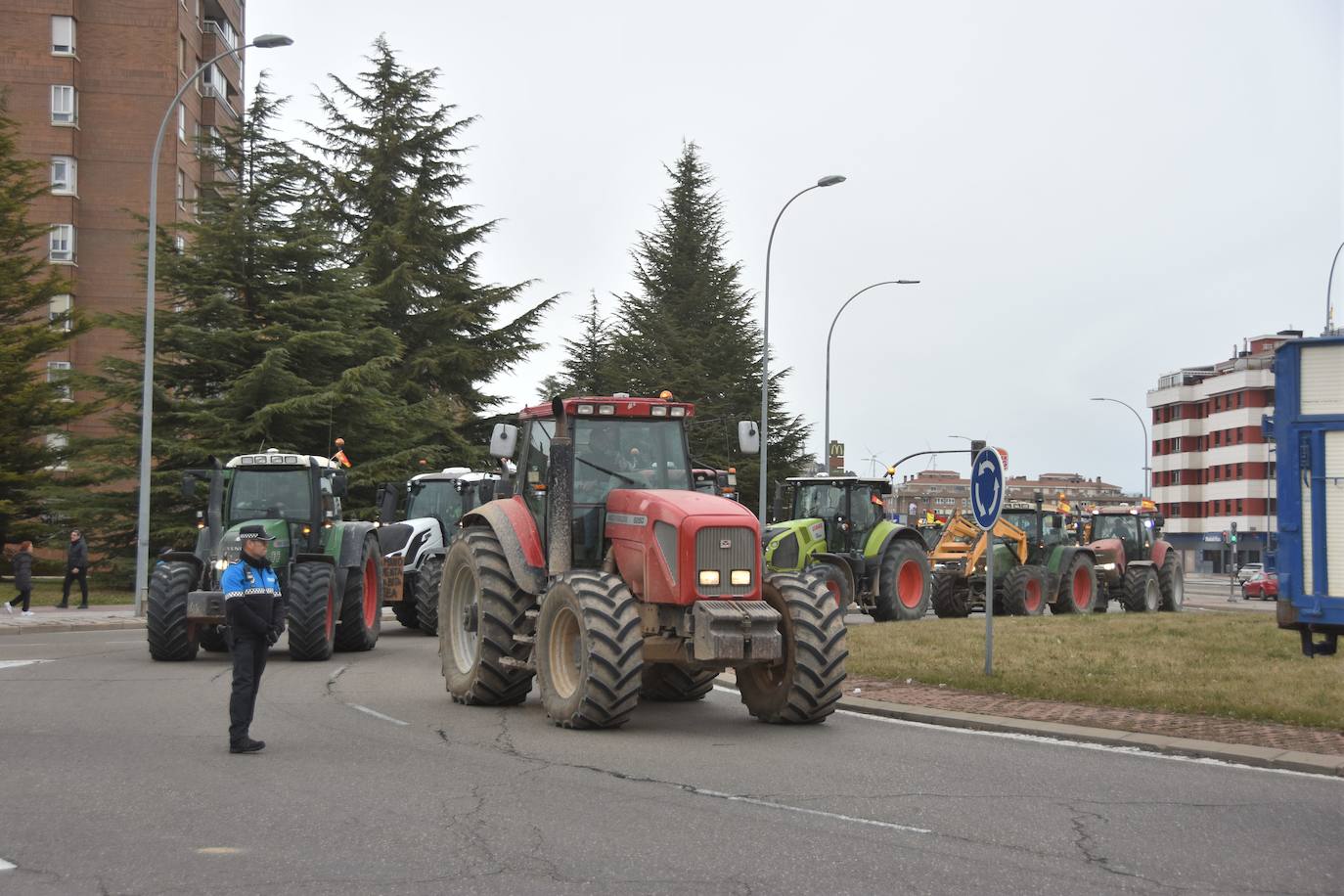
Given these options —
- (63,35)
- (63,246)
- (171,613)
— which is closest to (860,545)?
(171,613)

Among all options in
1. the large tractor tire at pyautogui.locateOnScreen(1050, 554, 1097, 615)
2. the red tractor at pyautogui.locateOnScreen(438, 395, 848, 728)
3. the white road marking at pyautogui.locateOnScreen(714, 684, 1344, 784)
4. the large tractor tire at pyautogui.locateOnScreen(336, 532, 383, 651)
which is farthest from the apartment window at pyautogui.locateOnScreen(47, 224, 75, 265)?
the white road marking at pyautogui.locateOnScreen(714, 684, 1344, 784)

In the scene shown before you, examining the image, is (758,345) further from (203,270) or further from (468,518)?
(468,518)

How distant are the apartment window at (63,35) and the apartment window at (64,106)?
4.03ft

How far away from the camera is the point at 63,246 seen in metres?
51.1

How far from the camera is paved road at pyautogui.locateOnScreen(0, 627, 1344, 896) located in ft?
22.7

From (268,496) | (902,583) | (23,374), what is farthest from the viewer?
(23,374)

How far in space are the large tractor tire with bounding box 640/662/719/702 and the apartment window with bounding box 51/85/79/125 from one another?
4431cm

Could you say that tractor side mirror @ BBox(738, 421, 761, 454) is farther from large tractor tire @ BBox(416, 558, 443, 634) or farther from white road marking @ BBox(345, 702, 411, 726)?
large tractor tire @ BBox(416, 558, 443, 634)

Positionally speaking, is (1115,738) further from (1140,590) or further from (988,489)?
(1140,590)

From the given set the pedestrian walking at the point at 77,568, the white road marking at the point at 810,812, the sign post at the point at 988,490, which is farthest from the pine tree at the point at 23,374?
the white road marking at the point at 810,812

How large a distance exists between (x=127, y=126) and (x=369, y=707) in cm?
4374

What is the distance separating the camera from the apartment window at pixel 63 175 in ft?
168

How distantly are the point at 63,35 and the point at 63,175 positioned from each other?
4897 millimetres

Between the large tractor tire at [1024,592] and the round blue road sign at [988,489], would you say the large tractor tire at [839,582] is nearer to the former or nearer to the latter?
the large tractor tire at [1024,592]
